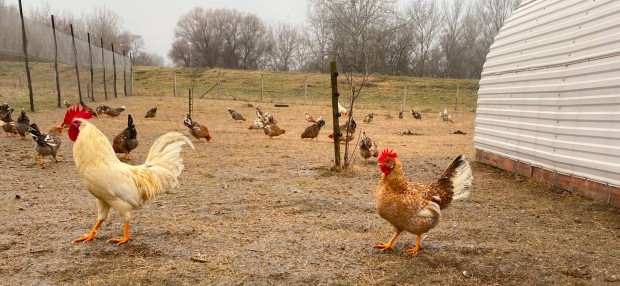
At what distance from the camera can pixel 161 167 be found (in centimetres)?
441

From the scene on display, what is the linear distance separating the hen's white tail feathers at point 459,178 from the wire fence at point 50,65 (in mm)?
14464

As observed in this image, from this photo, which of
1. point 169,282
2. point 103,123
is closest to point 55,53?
point 103,123

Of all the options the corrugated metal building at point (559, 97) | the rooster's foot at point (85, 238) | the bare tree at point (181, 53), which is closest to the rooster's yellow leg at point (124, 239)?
the rooster's foot at point (85, 238)

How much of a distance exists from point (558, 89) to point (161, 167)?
20.1 ft

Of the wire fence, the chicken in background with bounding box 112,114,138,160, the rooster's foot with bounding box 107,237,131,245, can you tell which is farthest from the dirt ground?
the wire fence

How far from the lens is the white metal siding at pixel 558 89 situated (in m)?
5.63

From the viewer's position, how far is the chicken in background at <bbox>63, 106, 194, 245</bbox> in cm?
382

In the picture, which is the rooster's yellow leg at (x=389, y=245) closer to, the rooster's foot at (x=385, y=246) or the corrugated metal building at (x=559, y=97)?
the rooster's foot at (x=385, y=246)

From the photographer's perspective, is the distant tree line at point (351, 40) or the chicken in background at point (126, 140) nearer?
the chicken in background at point (126, 140)

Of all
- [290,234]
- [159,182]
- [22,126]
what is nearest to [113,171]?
[159,182]

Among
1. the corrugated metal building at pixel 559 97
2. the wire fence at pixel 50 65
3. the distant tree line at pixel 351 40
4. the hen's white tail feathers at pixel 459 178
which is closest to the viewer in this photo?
the hen's white tail feathers at pixel 459 178

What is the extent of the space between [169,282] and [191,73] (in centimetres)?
4336

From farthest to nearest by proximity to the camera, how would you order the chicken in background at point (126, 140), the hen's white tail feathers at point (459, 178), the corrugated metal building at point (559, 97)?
the chicken in background at point (126, 140)
the corrugated metal building at point (559, 97)
the hen's white tail feathers at point (459, 178)

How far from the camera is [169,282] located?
3.33m
